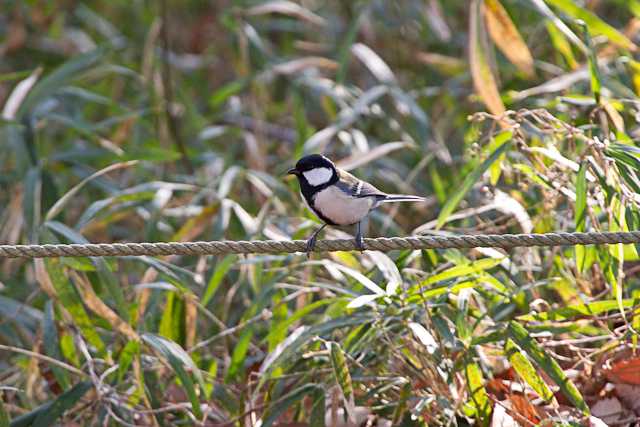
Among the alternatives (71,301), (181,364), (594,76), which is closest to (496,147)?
(594,76)

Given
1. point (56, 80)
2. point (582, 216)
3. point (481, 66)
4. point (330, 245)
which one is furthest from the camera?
point (56, 80)

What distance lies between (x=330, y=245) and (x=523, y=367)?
A: 76 cm

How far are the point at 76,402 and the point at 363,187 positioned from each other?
1.15 m

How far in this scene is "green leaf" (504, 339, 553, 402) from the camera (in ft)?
9.69

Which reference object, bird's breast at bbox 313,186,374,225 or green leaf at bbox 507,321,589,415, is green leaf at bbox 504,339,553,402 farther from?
bird's breast at bbox 313,186,374,225

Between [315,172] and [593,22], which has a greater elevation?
[593,22]

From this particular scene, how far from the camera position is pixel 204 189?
14.5 ft

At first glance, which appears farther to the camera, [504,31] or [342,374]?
[504,31]

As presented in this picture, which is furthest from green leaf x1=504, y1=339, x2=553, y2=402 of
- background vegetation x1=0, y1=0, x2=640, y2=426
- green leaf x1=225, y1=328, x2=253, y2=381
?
green leaf x1=225, y1=328, x2=253, y2=381

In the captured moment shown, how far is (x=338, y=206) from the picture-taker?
3.16 metres

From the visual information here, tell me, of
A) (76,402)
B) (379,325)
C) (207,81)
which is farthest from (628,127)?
(207,81)

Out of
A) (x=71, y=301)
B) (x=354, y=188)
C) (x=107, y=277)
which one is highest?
(x=354, y=188)

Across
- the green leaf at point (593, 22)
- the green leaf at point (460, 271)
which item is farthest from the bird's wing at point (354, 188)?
the green leaf at point (593, 22)

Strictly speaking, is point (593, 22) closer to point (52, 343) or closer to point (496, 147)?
point (496, 147)
